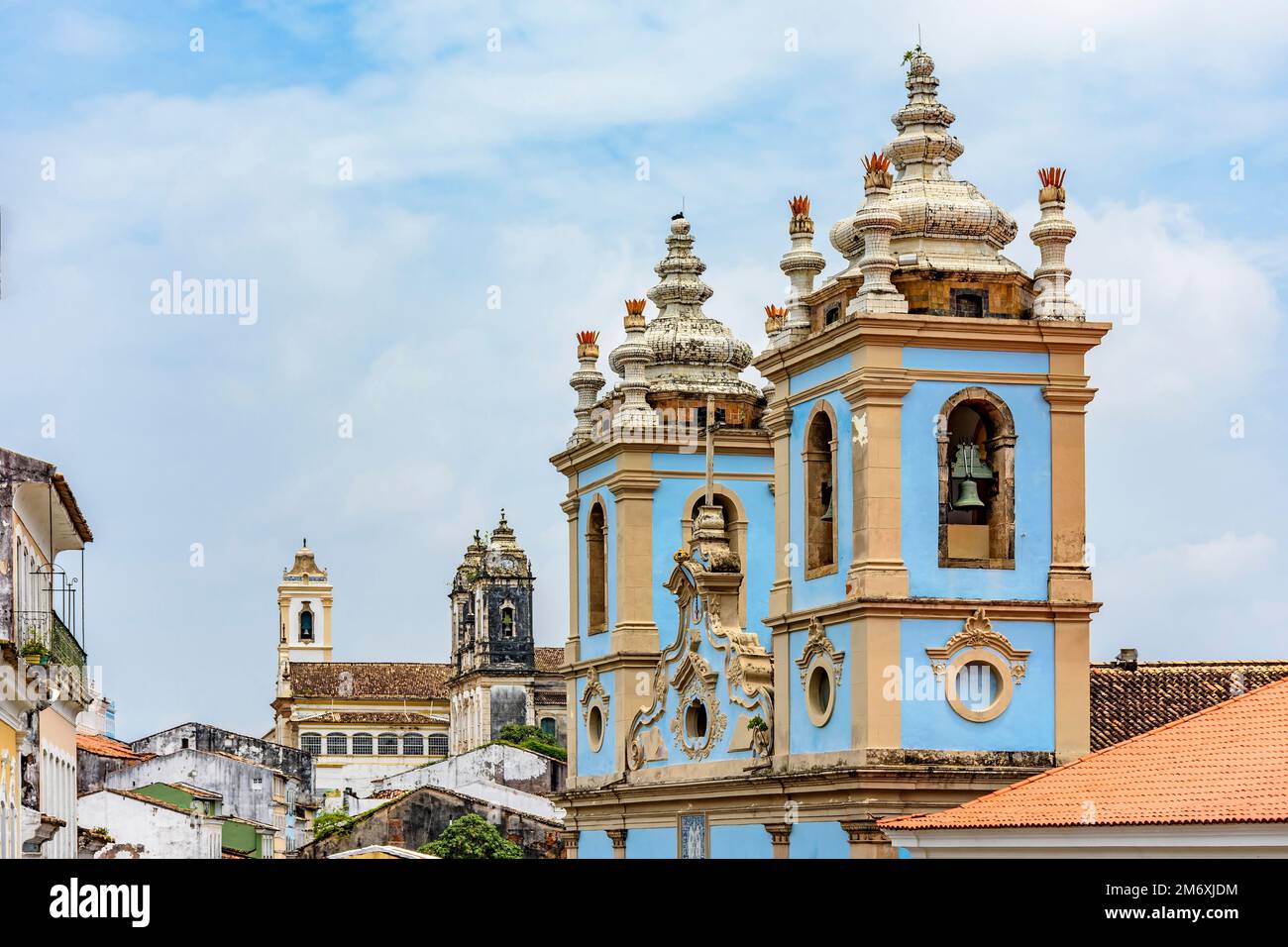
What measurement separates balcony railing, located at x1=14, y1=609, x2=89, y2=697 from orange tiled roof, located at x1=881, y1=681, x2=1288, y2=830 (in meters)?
8.60

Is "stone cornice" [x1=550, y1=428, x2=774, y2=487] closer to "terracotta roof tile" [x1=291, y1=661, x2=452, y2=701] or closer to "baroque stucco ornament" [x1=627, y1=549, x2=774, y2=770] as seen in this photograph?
"baroque stucco ornament" [x1=627, y1=549, x2=774, y2=770]

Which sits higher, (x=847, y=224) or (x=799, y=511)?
(x=847, y=224)

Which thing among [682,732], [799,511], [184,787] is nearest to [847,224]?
[799,511]

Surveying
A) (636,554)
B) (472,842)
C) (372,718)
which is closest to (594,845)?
(636,554)

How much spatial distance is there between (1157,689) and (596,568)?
9153 mm

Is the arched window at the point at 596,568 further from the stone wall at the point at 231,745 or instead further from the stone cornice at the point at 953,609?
the stone wall at the point at 231,745

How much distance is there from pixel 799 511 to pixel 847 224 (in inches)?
123

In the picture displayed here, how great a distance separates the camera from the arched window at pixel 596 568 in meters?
34.5

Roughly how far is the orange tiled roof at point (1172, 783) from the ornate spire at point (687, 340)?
11.0m

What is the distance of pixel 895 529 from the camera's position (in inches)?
992

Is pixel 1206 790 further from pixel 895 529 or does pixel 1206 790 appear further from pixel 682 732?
pixel 682 732

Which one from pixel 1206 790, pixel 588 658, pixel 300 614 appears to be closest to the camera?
pixel 1206 790

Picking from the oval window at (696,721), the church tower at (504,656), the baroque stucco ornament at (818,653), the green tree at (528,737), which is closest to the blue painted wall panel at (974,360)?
the baroque stucco ornament at (818,653)
